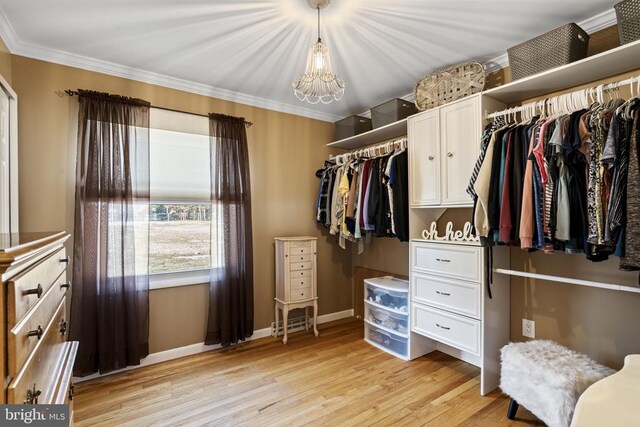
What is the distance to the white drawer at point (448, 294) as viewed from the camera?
2178 mm

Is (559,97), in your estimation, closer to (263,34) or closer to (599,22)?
(599,22)

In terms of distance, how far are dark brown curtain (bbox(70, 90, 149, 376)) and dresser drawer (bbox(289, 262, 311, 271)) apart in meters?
1.29

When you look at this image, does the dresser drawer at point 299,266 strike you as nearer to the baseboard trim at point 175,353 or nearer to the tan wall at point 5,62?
the baseboard trim at point 175,353

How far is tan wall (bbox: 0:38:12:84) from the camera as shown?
6.33 feet

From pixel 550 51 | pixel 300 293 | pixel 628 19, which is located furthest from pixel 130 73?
pixel 628 19

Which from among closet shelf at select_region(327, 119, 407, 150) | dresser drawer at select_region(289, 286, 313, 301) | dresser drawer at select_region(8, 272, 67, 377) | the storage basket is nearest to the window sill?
dresser drawer at select_region(289, 286, 313, 301)

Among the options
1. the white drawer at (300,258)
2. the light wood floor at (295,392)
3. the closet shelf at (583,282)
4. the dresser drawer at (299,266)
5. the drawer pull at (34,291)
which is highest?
the drawer pull at (34,291)

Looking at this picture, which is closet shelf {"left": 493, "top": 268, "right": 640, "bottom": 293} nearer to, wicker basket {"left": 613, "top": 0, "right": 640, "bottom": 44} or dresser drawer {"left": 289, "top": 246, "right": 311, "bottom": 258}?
wicker basket {"left": 613, "top": 0, "right": 640, "bottom": 44}

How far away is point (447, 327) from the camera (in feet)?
7.70

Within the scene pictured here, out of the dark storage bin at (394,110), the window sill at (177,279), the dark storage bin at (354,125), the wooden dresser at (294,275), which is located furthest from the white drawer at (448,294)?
the window sill at (177,279)

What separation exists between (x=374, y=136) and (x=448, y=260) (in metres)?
1.54

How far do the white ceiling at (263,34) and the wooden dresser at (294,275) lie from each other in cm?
160

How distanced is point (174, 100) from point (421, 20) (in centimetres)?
216

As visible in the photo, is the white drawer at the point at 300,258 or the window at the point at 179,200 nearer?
the window at the point at 179,200
